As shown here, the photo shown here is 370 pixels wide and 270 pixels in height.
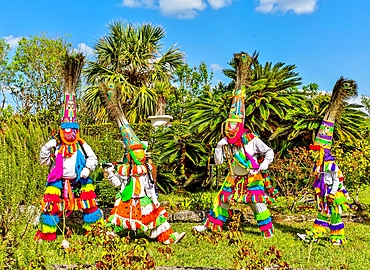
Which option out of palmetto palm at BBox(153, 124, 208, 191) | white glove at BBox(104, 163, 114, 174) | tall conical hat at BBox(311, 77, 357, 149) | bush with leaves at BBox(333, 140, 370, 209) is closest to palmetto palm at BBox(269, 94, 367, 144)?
bush with leaves at BBox(333, 140, 370, 209)

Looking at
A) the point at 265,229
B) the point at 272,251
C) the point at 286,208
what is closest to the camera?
the point at 272,251

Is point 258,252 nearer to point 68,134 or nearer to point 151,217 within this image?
point 151,217

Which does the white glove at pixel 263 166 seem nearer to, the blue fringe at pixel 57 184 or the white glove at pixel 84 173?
the white glove at pixel 84 173

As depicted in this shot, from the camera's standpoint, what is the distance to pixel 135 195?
5457 millimetres

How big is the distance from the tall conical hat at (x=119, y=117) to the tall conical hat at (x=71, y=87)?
0.39 m

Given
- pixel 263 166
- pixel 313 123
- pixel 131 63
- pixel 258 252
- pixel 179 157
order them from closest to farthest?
1. pixel 258 252
2. pixel 263 166
3. pixel 313 123
4. pixel 179 157
5. pixel 131 63

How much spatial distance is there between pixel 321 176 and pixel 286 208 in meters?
2.17

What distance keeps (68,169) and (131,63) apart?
12520mm

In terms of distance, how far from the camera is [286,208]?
7648 mm

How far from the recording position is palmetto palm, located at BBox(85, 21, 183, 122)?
16.8 metres

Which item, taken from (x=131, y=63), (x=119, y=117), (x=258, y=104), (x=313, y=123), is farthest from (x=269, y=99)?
(x=131, y=63)

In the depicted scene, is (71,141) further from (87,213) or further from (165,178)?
(165,178)

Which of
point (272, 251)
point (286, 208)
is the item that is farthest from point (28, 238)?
point (286, 208)

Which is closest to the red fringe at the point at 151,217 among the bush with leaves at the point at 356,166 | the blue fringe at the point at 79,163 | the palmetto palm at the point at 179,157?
the blue fringe at the point at 79,163
